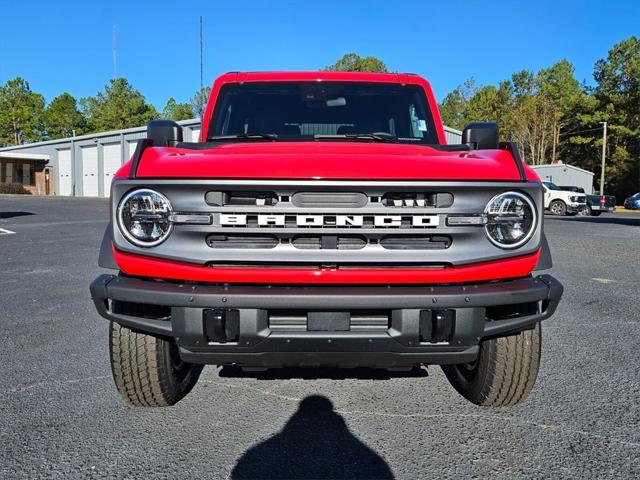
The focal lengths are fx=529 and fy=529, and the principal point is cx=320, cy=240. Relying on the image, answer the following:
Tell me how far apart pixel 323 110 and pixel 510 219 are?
1825 millimetres

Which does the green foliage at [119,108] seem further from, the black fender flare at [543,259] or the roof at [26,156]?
the black fender flare at [543,259]

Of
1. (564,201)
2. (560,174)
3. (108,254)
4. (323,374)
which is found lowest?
(323,374)

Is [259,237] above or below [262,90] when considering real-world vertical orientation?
below

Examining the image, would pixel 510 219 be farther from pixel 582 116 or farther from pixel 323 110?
pixel 582 116

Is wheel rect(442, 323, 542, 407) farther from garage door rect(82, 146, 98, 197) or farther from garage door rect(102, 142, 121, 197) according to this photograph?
garage door rect(82, 146, 98, 197)

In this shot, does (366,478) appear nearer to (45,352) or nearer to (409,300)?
(409,300)

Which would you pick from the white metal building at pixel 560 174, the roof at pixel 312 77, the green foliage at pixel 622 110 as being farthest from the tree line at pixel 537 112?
the roof at pixel 312 77

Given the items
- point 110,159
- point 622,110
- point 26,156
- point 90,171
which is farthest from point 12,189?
point 622,110

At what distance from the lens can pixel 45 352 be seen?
13.1ft

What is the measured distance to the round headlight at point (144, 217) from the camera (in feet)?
7.84

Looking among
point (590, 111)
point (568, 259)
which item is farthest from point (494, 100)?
point (568, 259)

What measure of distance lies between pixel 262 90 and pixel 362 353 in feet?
7.47

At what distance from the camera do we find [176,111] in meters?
88.1

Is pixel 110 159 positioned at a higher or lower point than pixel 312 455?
higher
